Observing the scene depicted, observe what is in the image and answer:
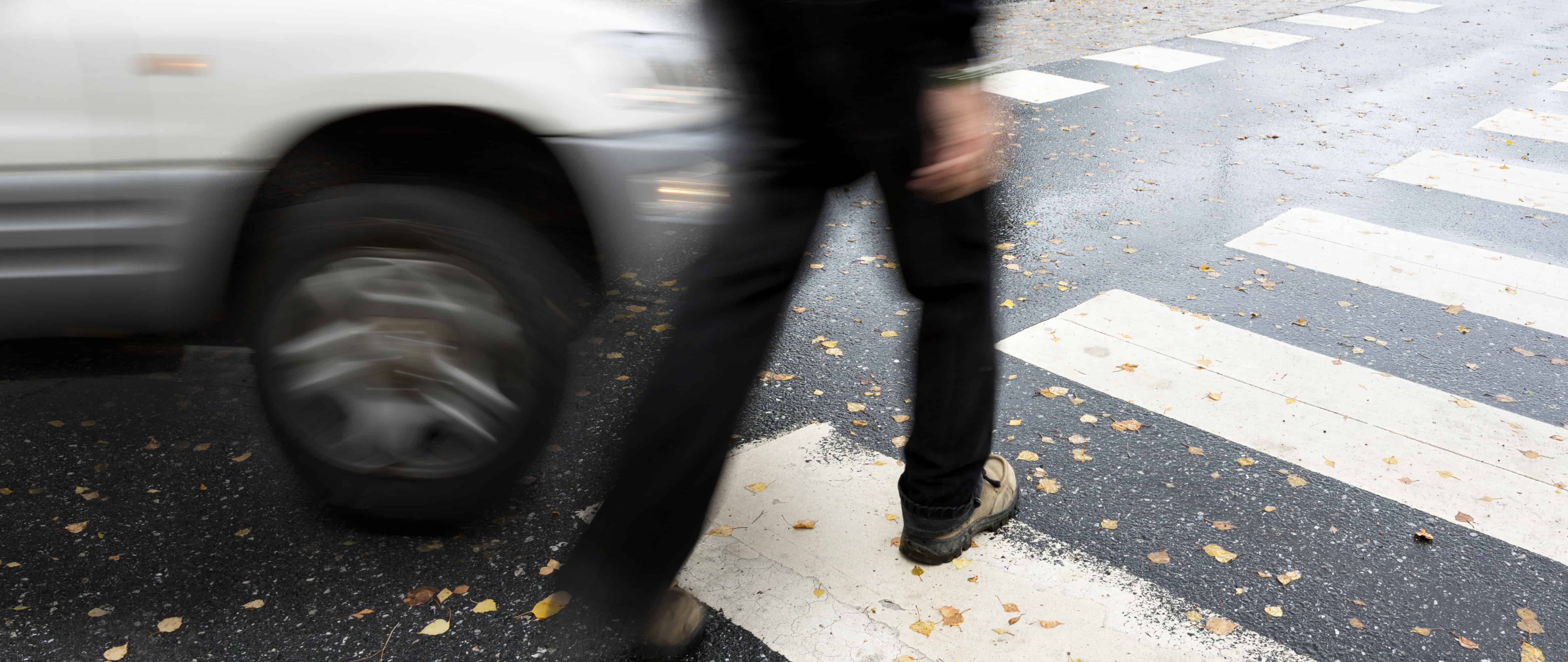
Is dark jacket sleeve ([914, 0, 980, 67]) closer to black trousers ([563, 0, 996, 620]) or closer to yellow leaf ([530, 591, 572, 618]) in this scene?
black trousers ([563, 0, 996, 620])

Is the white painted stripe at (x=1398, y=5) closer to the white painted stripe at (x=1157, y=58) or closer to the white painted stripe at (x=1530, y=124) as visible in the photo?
the white painted stripe at (x=1157, y=58)

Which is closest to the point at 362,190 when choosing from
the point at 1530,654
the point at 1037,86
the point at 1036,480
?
the point at 1036,480

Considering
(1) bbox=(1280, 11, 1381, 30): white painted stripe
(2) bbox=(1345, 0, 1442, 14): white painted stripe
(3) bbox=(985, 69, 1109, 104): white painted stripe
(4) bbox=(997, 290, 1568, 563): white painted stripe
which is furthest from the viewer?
(2) bbox=(1345, 0, 1442, 14): white painted stripe

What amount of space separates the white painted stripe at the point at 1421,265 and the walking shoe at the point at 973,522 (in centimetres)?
290

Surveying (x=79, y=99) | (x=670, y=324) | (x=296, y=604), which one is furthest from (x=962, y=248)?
(x=79, y=99)

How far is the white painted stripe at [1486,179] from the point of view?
648 centimetres

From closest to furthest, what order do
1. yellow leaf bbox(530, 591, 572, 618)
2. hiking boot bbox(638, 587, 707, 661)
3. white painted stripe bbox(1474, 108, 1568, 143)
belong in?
hiking boot bbox(638, 587, 707, 661) < yellow leaf bbox(530, 591, 572, 618) < white painted stripe bbox(1474, 108, 1568, 143)

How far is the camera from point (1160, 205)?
20.3 feet

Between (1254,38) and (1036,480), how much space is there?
10.2 meters

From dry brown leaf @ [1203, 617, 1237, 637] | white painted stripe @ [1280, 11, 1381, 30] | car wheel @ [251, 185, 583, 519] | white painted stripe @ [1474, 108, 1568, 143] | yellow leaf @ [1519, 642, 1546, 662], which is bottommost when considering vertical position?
white painted stripe @ [1280, 11, 1381, 30]

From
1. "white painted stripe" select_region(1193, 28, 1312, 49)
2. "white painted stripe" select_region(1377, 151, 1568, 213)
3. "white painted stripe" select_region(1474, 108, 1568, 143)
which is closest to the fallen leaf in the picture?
"white painted stripe" select_region(1377, 151, 1568, 213)

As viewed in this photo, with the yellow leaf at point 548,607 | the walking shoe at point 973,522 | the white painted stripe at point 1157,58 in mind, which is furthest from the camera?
the white painted stripe at point 1157,58

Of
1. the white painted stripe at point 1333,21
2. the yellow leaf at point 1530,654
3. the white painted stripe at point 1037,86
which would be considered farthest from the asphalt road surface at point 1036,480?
the white painted stripe at point 1333,21

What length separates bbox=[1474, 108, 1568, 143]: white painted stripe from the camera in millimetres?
7973
